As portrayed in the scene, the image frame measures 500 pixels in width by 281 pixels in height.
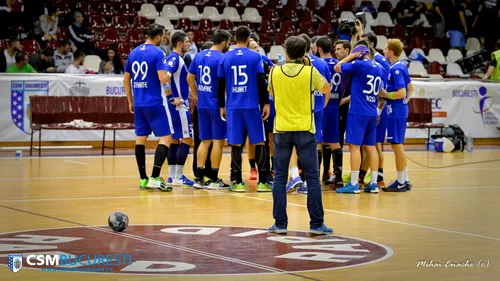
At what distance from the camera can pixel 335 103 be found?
13984 millimetres

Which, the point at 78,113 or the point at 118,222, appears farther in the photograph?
the point at 78,113

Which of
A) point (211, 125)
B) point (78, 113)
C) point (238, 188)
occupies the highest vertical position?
point (78, 113)

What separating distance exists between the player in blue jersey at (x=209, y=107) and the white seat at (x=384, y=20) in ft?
59.0

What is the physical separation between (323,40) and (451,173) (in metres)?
4.50

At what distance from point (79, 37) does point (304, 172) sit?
16.9m

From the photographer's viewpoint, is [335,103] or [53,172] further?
[53,172]

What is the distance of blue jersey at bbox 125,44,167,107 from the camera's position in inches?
522

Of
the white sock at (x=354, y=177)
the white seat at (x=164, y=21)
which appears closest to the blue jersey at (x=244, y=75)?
the white sock at (x=354, y=177)

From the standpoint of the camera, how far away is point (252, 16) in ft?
95.1

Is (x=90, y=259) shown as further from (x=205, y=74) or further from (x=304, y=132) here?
(x=205, y=74)

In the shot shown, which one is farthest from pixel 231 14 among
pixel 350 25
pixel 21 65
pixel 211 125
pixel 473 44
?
pixel 350 25

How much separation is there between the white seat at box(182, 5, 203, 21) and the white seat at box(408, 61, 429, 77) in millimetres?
7078

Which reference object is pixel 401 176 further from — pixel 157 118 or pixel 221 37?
pixel 157 118

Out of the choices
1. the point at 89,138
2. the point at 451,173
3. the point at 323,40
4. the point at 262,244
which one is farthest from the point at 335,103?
the point at 89,138
